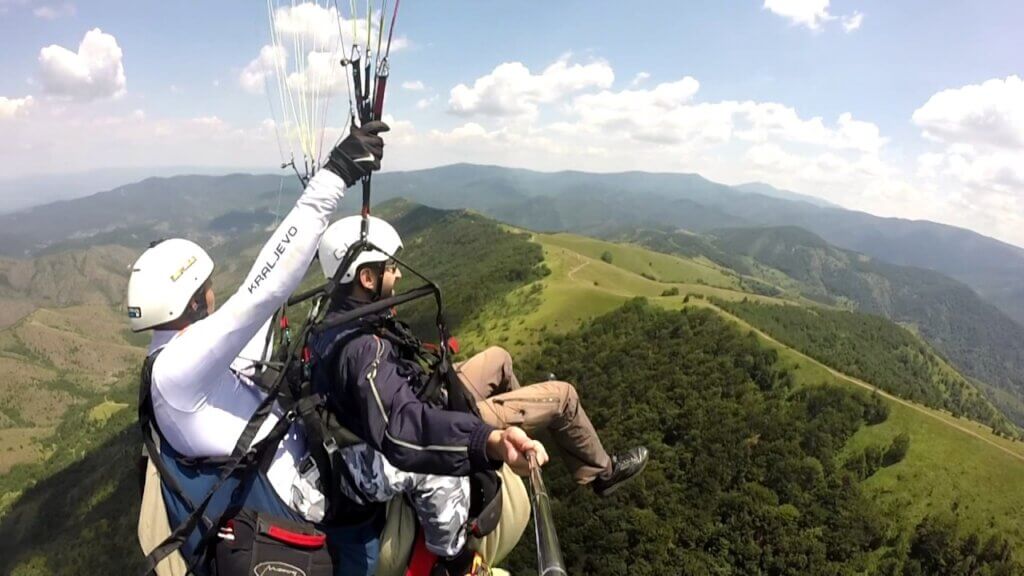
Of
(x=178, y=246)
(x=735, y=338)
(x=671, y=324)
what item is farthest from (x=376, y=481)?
(x=671, y=324)

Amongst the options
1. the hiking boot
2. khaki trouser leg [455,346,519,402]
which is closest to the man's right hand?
khaki trouser leg [455,346,519,402]

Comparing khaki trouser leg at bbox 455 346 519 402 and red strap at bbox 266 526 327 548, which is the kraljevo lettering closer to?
red strap at bbox 266 526 327 548

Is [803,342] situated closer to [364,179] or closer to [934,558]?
[934,558]

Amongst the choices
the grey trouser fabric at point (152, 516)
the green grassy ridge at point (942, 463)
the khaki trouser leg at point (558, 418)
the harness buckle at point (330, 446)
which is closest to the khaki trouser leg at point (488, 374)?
the khaki trouser leg at point (558, 418)

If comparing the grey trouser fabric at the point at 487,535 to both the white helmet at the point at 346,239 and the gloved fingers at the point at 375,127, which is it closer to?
the white helmet at the point at 346,239

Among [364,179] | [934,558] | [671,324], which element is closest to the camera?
[364,179]

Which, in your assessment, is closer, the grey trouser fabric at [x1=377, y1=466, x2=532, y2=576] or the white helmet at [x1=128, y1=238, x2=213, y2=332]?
the white helmet at [x1=128, y1=238, x2=213, y2=332]

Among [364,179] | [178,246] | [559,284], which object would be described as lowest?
[559,284]
